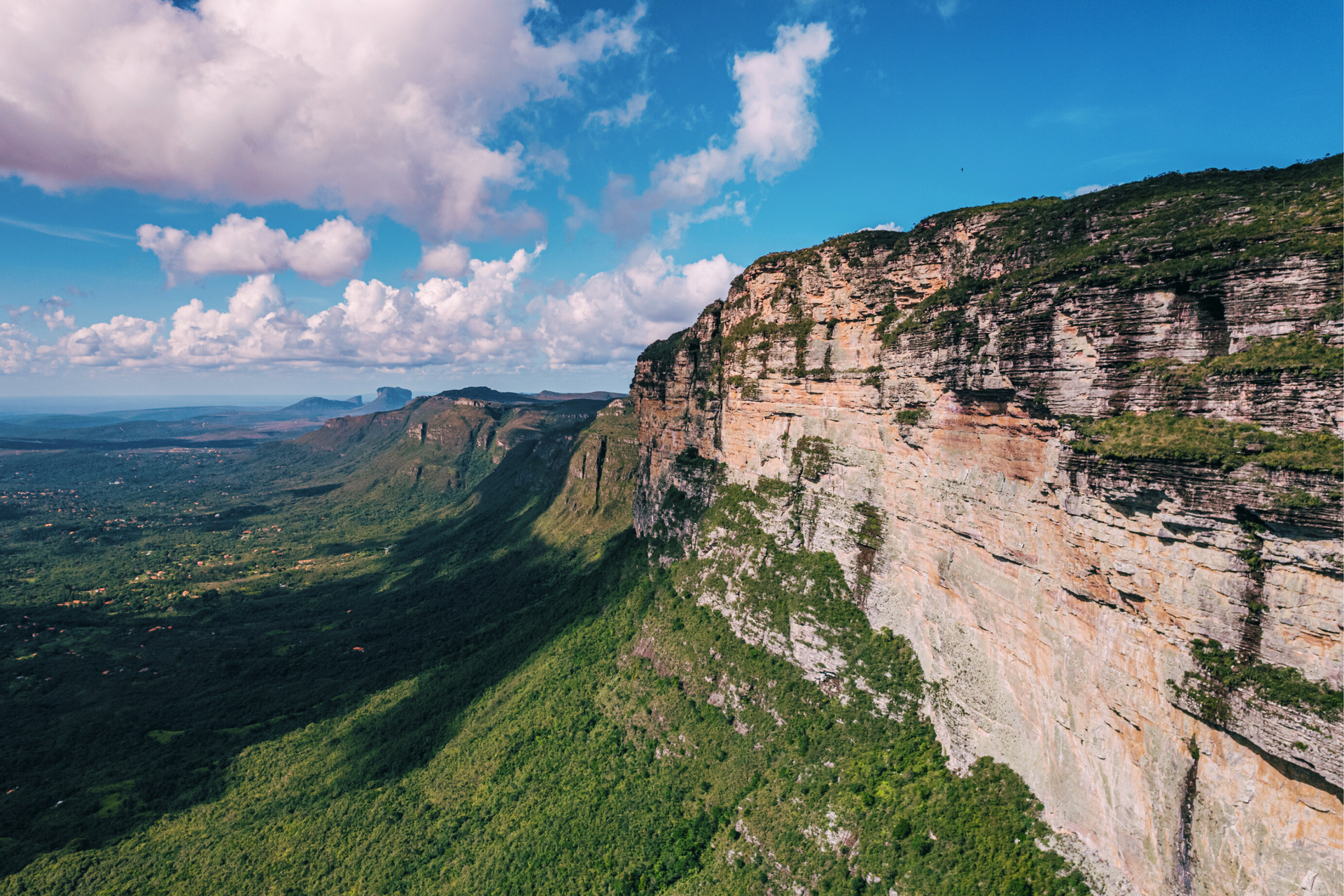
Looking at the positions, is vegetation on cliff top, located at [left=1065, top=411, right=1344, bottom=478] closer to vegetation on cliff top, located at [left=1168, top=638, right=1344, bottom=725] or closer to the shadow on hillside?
vegetation on cliff top, located at [left=1168, top=638, right=1344, bottom=725]

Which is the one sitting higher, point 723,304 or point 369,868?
point 723,304

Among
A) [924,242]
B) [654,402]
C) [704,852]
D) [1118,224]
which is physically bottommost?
[704,852]

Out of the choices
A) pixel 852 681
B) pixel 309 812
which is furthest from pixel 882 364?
pixel 309 812

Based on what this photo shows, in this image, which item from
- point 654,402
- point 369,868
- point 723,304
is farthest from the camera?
point 654,402

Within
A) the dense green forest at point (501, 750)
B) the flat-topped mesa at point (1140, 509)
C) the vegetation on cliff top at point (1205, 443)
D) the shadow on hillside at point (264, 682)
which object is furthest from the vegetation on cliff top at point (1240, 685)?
the shadow on hillside at point (264, 682)

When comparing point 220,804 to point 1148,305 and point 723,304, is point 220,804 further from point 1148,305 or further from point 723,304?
point 1148,305

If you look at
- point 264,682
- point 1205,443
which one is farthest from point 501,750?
point 1205,443
